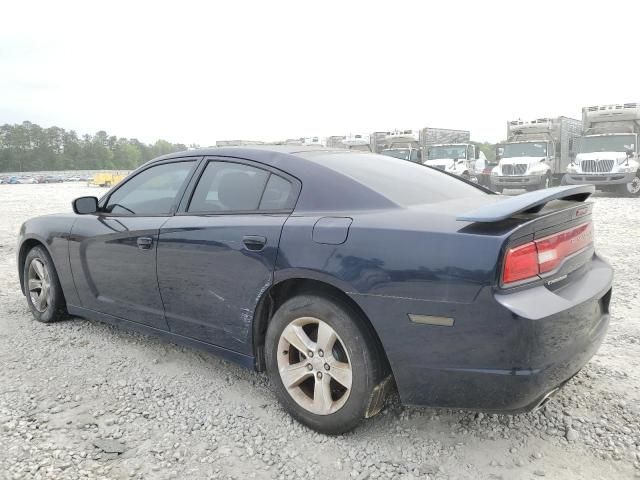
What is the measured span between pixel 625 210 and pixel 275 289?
12.9 metres

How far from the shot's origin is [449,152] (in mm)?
23750

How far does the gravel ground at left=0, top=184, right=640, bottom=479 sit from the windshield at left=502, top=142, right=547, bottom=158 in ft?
57.8

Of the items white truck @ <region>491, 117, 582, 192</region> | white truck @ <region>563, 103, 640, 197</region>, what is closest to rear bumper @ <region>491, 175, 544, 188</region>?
white truck @ <region>491, 117, 582, 192</region>

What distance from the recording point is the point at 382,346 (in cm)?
232

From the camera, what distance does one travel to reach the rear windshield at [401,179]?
2.63m

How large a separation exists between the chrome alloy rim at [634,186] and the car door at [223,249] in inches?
713

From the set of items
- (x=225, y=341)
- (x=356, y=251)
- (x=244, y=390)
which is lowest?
(x=244, y=390)

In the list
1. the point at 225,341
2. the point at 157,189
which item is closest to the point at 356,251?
the point at 225,341

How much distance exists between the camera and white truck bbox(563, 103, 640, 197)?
56.4 ft

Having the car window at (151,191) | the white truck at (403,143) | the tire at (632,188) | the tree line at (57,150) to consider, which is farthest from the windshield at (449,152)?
the tree line at (57,150)

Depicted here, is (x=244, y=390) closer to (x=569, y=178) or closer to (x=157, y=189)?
(x=157, y=189)

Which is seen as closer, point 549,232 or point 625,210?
point 549,232

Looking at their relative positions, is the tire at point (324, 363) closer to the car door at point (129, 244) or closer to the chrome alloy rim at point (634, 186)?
the car door at point (129, 244)

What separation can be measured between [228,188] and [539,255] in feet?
5.88
